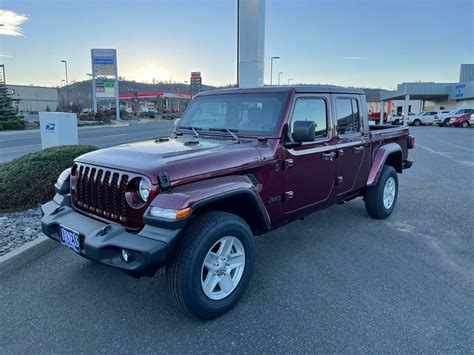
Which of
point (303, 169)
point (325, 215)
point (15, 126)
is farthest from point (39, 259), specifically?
point (15, 126)

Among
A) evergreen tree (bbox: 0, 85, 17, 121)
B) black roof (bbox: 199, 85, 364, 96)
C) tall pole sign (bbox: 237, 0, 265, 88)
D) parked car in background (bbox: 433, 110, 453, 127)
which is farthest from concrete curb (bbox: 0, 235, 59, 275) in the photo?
parked car in background (bbox: 433, 110, 453, 127)

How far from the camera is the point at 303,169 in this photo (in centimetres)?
385

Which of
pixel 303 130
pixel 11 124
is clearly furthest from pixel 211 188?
pixel 11 124

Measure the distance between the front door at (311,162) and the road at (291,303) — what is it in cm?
73

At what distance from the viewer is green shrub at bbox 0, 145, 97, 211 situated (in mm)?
5254

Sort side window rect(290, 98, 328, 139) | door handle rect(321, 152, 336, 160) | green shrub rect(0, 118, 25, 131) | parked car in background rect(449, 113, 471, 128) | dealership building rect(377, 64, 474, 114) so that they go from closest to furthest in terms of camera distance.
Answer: side window rect(290, 98, 328, 139) < door handle rect(321, 152, 336, 160) < green shrub rect(0, 118, 25, 131) < parked car in background rect(449, 113, 471, 128) < dealership building rect(377, 64, 474, 114)

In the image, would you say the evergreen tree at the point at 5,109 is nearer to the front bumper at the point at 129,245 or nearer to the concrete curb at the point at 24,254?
the concrete curb at the point at 24,254

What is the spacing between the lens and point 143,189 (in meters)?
2.79

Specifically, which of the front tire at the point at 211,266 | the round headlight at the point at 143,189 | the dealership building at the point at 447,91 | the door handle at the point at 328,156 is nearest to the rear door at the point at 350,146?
the door handle at the point at 328,156

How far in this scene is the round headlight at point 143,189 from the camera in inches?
109

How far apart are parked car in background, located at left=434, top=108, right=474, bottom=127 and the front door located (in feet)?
125

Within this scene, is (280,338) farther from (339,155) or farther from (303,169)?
(339,155)

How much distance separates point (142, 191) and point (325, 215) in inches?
146

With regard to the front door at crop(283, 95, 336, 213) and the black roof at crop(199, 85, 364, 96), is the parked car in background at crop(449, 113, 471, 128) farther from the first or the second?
the front door at crop(283, 95, 336, 213)
